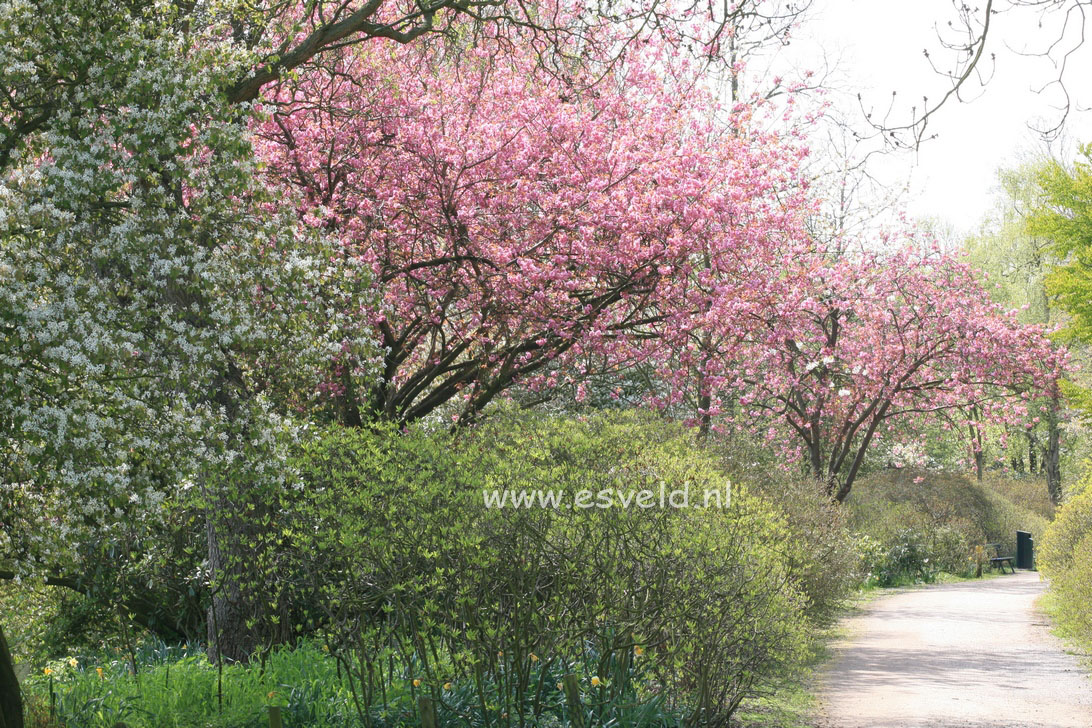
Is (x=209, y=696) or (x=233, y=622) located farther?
(x=233, y=622)

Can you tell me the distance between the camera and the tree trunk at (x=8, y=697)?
505 cm

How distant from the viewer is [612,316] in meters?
11.7

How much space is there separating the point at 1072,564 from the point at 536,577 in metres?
10.3

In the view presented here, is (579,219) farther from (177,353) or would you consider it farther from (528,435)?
(177,353)

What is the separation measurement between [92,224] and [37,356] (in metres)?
0.97

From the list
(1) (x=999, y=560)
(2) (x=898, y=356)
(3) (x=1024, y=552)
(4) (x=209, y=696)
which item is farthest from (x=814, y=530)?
(3) (x=1024, y=552)

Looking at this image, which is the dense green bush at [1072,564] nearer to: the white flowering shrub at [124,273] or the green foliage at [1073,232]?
the green foliage at [1073,232]

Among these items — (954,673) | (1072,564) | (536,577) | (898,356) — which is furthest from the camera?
(898,356)

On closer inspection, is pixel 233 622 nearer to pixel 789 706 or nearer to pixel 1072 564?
pixel 789 706

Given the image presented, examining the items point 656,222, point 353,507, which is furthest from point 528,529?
point 656,222

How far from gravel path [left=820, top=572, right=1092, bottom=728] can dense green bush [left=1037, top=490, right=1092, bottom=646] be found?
34 cm

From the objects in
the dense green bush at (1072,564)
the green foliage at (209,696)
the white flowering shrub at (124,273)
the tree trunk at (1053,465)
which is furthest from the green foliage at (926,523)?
the white flowering shrub at (124,273)

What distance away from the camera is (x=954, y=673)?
995 cm

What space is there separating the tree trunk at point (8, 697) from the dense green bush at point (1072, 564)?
395 inches
